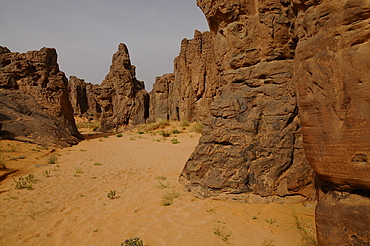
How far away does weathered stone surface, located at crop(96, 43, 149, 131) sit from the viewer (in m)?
24.0

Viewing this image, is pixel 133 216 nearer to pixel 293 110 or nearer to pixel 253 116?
pixel 253 116

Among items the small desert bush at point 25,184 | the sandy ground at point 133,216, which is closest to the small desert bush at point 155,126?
the sandy ground at point 133,216

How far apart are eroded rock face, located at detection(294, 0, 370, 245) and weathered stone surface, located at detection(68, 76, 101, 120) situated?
40001 mm

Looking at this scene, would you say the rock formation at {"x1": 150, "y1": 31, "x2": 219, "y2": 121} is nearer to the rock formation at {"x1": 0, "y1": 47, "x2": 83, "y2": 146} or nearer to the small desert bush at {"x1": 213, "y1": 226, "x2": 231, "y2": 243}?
the rock formation at {"x1": 0, "y1": 47, "x2": 83, "y2": 146}

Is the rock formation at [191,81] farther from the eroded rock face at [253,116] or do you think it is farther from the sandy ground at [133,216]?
the sandy ground at [133,216]

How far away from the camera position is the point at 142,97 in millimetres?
24906

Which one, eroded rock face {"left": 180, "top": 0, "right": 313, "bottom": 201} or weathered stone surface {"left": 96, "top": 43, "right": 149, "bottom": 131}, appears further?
weathered stone surface {"left": 96, "top": 43, "right": 149, "bottom": 131}

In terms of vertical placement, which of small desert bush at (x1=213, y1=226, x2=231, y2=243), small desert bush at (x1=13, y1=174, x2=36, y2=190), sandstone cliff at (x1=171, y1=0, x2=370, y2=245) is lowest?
small desert bush at (x1=213, y1=226, x2=231, y2=243)

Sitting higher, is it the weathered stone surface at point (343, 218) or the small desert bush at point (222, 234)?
the weathered stone surface at point (343, 218)

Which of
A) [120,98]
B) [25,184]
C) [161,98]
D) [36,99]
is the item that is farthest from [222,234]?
[161,98]

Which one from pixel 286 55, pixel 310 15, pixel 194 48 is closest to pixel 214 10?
pixel 286 55

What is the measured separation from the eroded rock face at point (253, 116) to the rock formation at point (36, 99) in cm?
994

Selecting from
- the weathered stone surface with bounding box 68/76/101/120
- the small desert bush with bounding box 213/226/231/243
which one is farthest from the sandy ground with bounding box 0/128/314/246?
the weathered stone surface with bounding box 68/76/101/120

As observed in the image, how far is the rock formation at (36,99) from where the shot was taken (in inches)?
472
